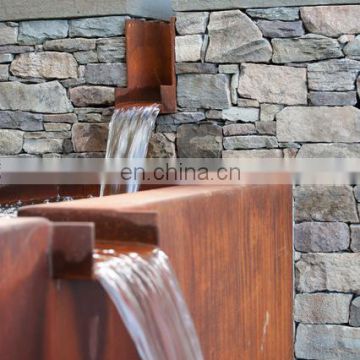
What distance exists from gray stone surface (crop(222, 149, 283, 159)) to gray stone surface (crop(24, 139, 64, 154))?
820 mm

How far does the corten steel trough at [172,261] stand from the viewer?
4.66ft

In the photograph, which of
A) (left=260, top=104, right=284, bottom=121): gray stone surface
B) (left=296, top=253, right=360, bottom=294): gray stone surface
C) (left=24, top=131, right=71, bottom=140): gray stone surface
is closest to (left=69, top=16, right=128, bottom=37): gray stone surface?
(left=24, top=131, right=71, bottom=140): gray stone surface

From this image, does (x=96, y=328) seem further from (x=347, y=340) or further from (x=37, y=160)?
(x=37, y=160)

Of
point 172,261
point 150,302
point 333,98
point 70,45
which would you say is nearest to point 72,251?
point 150,302

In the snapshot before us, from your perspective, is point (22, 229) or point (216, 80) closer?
point (22, 229)

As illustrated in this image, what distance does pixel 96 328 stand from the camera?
1.53 metres

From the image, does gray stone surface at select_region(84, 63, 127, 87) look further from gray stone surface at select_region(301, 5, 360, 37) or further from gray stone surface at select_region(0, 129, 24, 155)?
gray stone surface at select_region(301, 5, 360, 37)

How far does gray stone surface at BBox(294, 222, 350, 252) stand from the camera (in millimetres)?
3107

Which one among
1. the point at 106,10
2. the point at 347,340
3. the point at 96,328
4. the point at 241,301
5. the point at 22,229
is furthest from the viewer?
the point at 106,10

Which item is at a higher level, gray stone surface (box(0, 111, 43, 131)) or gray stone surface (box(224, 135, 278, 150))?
gray stone surface (box(0, 111, 43, 131))

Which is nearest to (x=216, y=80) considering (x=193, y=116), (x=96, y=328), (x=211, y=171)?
(x=193, y=116)

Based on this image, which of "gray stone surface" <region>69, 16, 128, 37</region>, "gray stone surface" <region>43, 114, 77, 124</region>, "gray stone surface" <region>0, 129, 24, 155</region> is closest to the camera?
"gray stone surface" <region>69, 16, 128, 37</region>

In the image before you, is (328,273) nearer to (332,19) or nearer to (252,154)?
(252,154)

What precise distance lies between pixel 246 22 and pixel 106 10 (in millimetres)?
658
